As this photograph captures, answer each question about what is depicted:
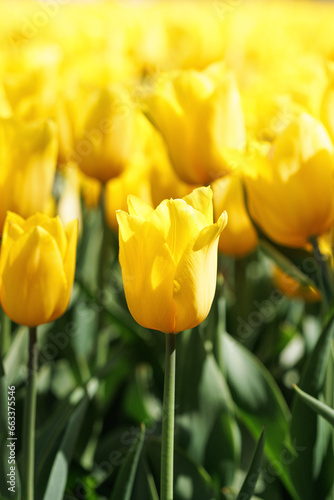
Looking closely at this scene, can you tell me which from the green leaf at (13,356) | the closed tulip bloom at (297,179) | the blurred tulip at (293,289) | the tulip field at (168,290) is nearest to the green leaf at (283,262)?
the tulip field at (168,290)

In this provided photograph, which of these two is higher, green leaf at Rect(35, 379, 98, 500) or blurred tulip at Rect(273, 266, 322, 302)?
green leaf at Rect(35, 379, 98, 500)

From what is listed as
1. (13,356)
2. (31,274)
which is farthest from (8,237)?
(13,356)

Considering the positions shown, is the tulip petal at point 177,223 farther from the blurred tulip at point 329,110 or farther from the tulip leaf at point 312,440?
the blurred tulip at point 329,110

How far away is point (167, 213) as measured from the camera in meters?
0.75

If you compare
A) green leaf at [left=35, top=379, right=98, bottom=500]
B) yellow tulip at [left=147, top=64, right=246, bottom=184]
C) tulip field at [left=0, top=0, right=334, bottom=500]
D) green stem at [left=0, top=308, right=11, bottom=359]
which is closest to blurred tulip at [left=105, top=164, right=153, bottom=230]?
tulip field at [left=0, top=0, right=334, bottom=500]

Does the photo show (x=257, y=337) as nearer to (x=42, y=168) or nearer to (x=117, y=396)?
(x=117, y=396)

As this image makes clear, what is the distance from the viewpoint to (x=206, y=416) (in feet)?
3.65

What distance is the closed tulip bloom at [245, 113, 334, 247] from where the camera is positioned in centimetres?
106

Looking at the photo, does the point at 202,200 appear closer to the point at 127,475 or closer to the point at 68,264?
the point at 68,264

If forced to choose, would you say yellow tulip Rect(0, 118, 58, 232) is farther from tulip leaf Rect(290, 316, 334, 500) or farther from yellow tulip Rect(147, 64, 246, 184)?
tulip leaf Rect(290, 316, 334, 500)

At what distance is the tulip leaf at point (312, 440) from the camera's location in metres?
0.98

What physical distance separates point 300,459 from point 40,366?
2.02 ft

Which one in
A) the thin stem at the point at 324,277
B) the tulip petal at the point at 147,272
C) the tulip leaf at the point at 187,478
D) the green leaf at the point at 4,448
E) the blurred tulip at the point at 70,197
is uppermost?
the tulip petal at the point at 147,272

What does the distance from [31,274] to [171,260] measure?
0.21 m
